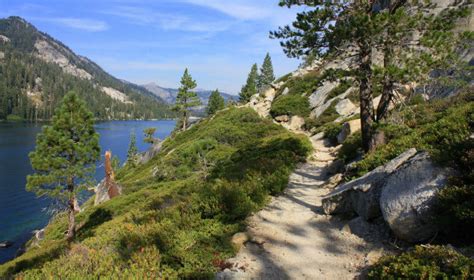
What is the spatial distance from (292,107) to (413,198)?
3072 centimetres

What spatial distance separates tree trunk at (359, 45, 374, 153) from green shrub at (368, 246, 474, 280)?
6.16m

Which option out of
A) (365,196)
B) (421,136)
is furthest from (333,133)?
(365,196)

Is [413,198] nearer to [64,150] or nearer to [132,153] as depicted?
[64,150]

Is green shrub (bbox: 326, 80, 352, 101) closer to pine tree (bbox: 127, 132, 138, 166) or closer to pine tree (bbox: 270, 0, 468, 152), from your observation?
pine tree (bbox: 270, 0, 468, 152)

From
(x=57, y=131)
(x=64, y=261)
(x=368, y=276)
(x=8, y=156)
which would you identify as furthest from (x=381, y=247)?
(x=8, y=156)

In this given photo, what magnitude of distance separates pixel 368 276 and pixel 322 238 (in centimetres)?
204

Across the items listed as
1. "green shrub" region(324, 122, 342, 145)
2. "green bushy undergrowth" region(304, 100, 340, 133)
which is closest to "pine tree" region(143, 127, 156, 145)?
"green bushy undergrowth" region(304, 100, 340, 133)

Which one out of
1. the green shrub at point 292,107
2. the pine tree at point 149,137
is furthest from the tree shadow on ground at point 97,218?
the pine tree at point 149,137

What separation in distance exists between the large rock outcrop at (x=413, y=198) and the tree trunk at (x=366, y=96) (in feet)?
13.2

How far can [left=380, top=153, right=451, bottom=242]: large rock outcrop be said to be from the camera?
5.99 metres

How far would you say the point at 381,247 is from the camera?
6.41m

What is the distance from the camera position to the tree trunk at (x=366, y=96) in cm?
998

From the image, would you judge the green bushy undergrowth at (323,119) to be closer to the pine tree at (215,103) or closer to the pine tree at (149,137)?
the pine tree at (149,137)

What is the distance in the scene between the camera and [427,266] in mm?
4668
